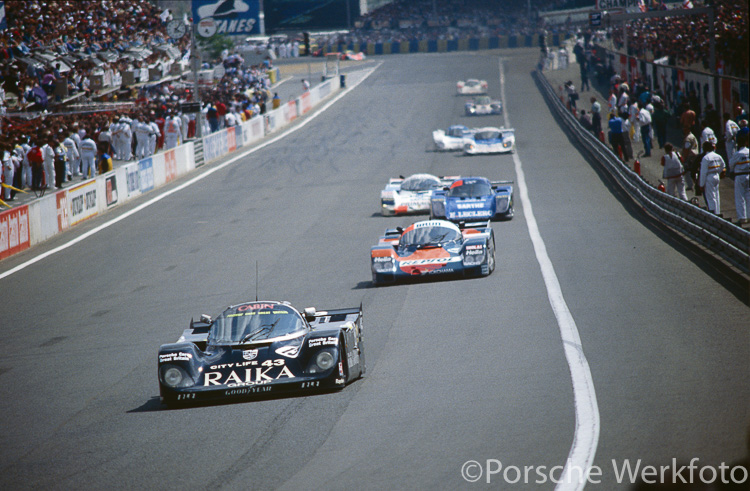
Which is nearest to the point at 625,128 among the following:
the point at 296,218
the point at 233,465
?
the point at 296,218

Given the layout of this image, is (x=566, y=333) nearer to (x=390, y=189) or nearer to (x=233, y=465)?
(x=233, y=465)

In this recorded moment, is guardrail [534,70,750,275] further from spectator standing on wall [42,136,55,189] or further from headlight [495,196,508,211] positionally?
spectator standing on wall [42,136,55,189]

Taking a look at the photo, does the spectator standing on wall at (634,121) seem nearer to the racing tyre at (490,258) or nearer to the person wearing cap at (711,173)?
the person wearing cap at (711,173)

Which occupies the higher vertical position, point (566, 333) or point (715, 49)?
point (715, 49)

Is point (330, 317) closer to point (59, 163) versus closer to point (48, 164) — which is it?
point (48, 164)

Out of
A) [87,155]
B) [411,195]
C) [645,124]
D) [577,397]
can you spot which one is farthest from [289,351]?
[87,155]

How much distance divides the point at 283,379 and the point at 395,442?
2.38 metres

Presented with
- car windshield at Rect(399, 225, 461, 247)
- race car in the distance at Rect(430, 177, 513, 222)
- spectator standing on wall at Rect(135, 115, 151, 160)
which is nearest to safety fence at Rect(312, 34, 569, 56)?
spectator standing on wall at Rect(135, 115, 151, 160)

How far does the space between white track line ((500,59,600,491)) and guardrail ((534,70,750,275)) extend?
9.73 feet

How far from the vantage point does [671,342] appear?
11.5m

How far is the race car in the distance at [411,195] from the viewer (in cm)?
2659

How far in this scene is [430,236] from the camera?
1791 centimetres
